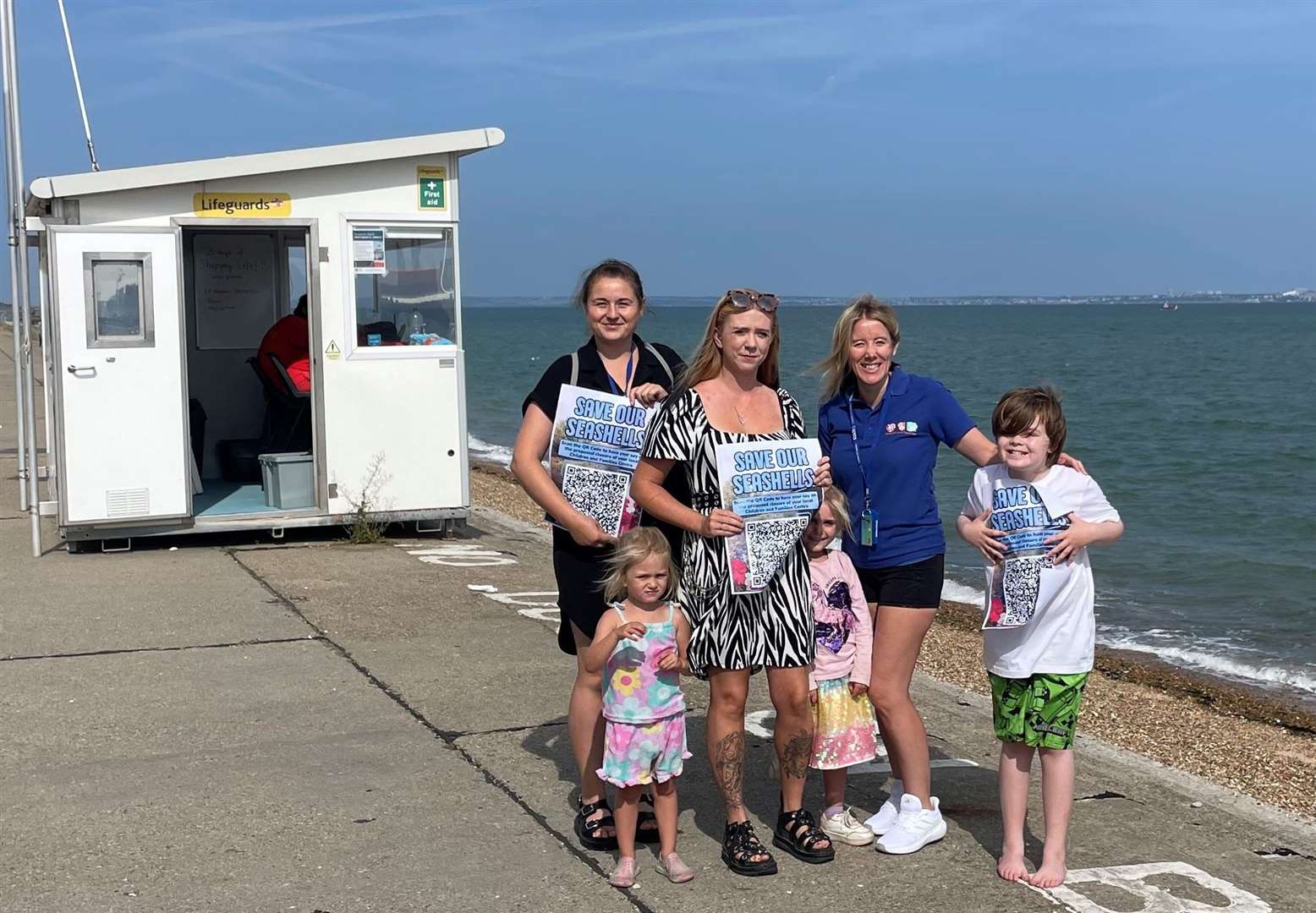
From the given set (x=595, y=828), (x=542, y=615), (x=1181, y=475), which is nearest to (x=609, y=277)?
(x=595, y=828)

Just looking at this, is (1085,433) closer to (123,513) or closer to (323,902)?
(123,513)

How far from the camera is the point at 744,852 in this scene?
4285 millimetres

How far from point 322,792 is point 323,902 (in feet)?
3.13

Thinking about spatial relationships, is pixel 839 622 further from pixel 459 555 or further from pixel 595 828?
pixel 459 555

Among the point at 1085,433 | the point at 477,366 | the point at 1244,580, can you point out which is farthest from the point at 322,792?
the point at 477,366

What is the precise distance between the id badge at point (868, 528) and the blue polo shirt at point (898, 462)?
0.05 feet

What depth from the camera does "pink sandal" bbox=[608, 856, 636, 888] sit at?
13.6 feet

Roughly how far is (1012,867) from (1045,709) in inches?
19.1

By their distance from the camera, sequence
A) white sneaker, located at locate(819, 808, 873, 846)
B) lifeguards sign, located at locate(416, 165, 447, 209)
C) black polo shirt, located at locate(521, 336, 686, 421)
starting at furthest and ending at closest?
lifeguards sign, located at locate(416, 165, 447, 209)
white sneaker, located at locate(819, 808, 873, 846)
black polo shirt, located at locate(521, 336, 686, 421)

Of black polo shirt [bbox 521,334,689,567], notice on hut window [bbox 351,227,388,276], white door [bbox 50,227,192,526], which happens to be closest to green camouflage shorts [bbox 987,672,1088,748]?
black polo shirt [bbox 521,334,689,567]

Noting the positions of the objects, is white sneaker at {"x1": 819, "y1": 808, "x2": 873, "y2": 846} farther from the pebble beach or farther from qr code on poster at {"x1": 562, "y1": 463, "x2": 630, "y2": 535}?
the pebble beach

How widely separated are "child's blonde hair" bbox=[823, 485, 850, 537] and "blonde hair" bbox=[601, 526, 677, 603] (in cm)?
50

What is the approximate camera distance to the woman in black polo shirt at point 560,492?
4.38 meters

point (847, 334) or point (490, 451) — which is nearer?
point (847, 334)
